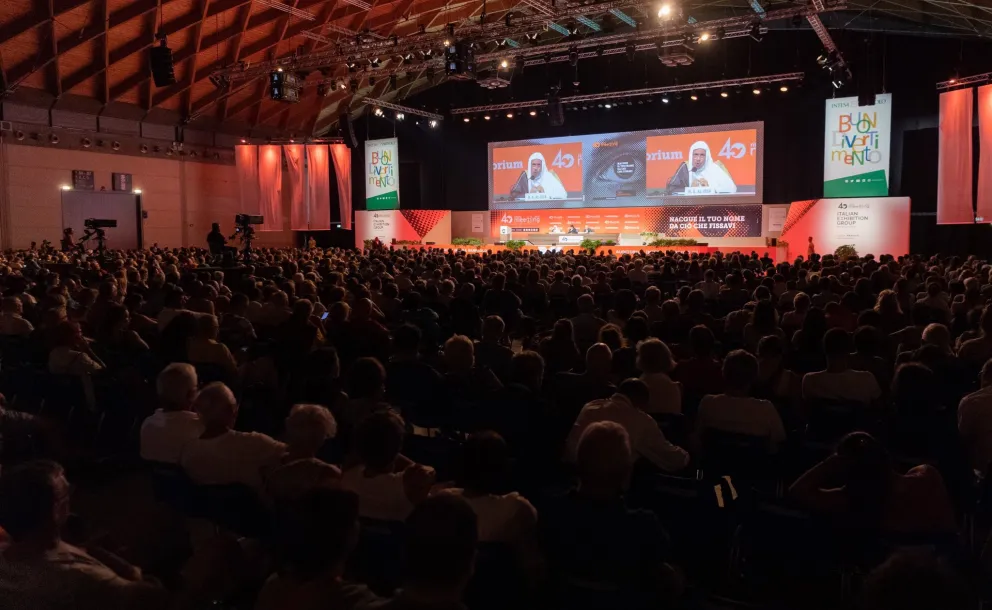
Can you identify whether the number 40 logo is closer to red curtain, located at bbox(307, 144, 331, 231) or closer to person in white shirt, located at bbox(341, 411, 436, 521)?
red curtain, located at bbox(307, 144, 331, 231)

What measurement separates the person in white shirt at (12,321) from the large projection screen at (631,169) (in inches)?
807

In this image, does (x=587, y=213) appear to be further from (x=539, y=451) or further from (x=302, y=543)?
(x=302, y=543)

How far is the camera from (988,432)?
3648 mm

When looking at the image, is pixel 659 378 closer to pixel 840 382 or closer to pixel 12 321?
pixel 840 382

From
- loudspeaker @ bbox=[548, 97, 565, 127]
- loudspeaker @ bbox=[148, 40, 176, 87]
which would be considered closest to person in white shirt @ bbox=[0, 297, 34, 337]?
loudspeaker @ bbox=[148, 40, 176, 87]

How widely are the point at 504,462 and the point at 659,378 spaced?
2105mm

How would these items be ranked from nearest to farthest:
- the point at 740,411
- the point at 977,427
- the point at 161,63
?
the point at 977,427
the point at 740,411
the point at 161,63

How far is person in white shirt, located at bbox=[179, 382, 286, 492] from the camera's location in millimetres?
3174

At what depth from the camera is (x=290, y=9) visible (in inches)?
765

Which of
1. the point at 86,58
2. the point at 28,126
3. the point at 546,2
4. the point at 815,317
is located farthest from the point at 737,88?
the point at 28,126

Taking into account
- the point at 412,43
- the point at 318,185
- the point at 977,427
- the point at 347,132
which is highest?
the point at 412,43

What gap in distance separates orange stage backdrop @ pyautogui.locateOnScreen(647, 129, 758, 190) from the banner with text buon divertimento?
9.72 m

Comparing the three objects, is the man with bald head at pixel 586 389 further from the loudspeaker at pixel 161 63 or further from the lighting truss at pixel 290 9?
the lighting truss at pixel 290 9

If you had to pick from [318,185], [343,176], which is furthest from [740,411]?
[343,176]
